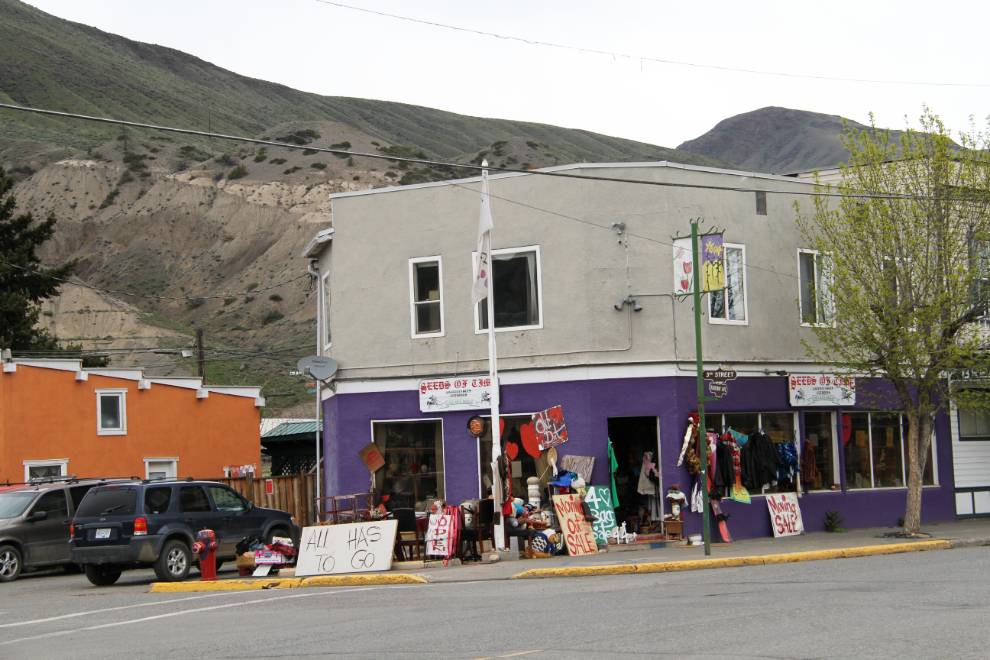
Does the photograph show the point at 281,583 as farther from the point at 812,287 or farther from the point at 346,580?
the point at 812,287

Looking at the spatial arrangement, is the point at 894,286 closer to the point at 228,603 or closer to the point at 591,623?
the point at 591,623

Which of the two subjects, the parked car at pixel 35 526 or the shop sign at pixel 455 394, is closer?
the parked car at pixel 35 526

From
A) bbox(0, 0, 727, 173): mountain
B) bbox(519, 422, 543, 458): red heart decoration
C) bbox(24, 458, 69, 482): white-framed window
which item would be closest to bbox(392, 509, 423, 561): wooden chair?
bbox(519, 422, 543, 458): red heart decoration

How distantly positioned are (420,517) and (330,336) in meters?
5.44

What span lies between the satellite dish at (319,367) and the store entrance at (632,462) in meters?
5.79

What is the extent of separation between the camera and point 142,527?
55.8 feet

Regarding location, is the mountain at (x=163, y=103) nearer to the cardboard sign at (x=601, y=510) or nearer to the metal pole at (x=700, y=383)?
the cardboard sign at (x=601, y=510)

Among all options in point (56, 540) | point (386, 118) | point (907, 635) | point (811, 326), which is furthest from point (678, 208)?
point (386, 118)

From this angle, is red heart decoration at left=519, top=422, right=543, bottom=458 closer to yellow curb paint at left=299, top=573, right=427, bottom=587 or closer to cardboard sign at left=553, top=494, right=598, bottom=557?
cardboard sign at left=553, top=494, right=598, bottom=557

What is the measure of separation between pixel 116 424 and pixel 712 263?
867 inches

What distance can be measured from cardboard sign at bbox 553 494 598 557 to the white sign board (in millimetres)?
2949

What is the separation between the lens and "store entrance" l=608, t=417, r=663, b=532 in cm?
2003

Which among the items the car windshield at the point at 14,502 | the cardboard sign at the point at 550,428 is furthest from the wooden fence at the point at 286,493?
the cardboard sign at the point at 550,428

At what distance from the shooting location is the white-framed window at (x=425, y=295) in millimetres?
20750
